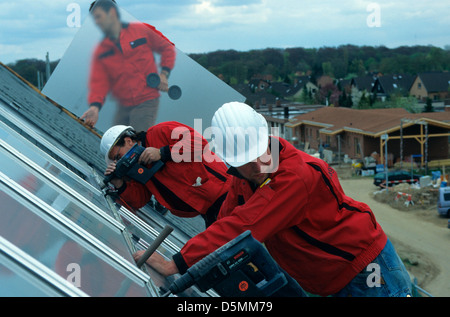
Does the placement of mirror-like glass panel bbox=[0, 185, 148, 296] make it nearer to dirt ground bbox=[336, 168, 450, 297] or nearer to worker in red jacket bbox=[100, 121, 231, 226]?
worker in red jacket bbox=[100, 121, 231, 226]

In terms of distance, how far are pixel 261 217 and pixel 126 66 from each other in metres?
4.27

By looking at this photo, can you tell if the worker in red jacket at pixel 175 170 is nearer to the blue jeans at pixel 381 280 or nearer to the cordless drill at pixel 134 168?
the cordless drill at pixel 134 168

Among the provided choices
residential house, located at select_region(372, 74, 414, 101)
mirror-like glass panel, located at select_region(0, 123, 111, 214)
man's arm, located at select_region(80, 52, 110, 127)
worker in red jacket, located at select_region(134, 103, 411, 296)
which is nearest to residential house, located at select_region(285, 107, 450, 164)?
man's arm, located at select_region(80, 52, 110, 127)

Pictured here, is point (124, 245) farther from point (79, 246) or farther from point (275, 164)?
point (275, 164)

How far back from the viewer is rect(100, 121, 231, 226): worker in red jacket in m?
5.30

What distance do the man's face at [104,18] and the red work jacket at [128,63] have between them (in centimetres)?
13

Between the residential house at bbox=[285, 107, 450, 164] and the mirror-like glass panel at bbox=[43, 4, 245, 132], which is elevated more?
the mirror-like glass panel at bbox=[43, 4, 245, 132]

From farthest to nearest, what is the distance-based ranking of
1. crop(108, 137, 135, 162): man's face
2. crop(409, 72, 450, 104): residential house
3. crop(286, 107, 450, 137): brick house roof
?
crop(409, 72, 450, 104): residential house, crop(286, 107, 450, 137): brick house roof, crop(108, 137, 135, 162): man's face

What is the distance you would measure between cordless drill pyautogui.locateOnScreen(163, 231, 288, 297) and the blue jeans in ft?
3.03

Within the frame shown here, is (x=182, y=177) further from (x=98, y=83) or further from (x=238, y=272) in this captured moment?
(x=98, y=83)

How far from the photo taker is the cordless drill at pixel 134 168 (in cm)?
518

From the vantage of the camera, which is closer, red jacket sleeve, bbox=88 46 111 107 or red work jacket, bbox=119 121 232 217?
red work jacket, bbox=119 121 232 217
